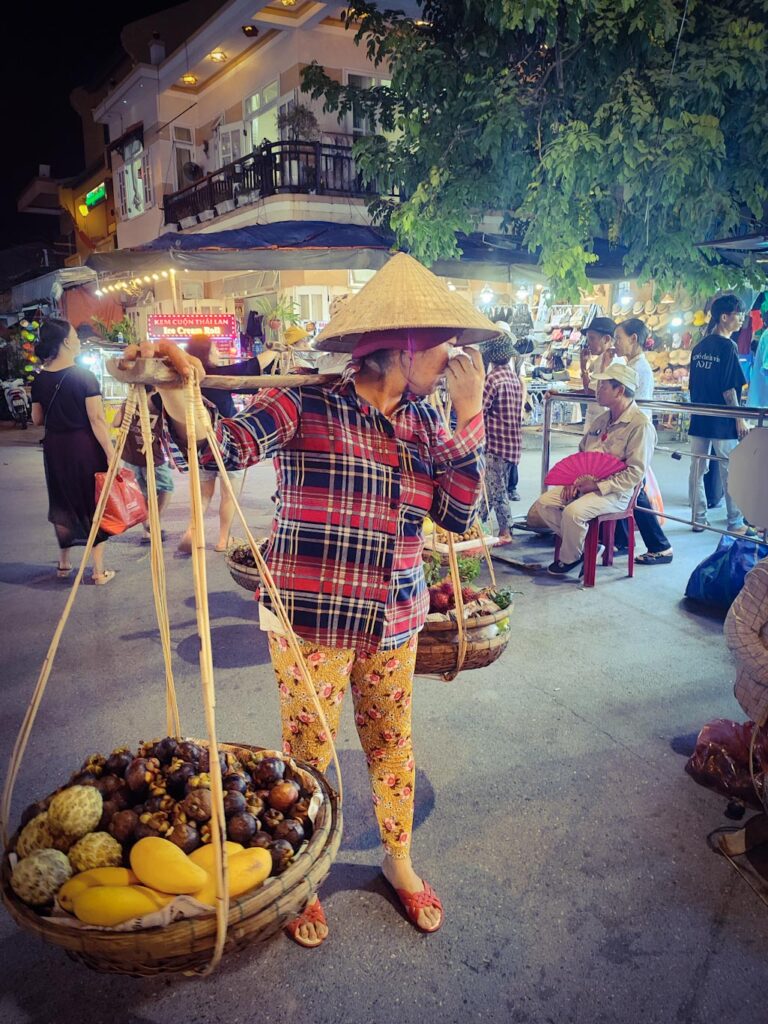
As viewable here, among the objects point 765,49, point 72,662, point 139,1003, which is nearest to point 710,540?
point 765,49

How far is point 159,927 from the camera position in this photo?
4.52 ft

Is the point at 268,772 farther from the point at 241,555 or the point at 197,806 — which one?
the point at 241,555

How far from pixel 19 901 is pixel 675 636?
155 inches

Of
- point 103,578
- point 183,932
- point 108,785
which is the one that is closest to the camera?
point 183,932

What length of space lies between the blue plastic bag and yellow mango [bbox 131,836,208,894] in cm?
410

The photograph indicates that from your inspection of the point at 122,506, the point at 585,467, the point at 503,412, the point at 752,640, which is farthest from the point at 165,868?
the point at 503,412

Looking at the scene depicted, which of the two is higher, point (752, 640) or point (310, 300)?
point (310, 300)

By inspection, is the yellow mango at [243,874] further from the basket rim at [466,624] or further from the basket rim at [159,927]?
the basket rim at [466,624]

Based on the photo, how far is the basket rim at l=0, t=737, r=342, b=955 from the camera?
1331 millimetres

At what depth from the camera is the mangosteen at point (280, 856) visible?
1.62 meters

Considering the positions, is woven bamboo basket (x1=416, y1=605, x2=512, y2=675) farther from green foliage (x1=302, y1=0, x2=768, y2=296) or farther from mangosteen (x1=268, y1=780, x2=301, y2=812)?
green foliage (x1=302, y1=0, x2=768, y2=296)

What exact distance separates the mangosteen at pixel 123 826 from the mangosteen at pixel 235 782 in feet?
0.76

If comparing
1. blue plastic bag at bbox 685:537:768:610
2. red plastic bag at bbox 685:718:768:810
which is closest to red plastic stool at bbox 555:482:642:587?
blue plastic bag at bbox 685:537:768:610

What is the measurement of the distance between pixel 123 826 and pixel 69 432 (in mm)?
4104
